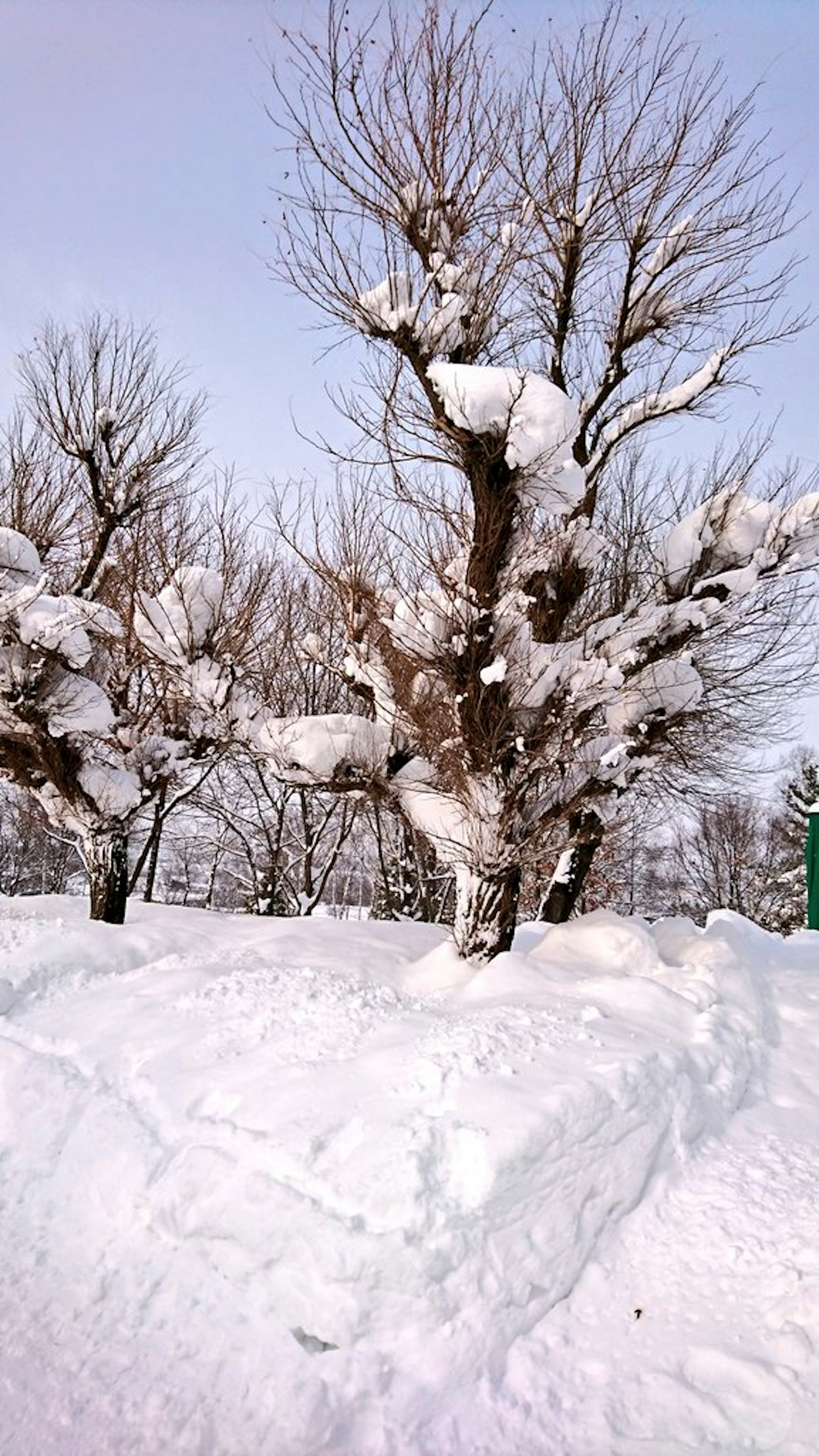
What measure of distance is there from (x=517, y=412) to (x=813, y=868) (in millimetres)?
13263

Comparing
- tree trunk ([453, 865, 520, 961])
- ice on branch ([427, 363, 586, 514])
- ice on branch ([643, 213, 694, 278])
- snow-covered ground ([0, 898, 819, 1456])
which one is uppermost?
ice on branch ([643, 213, 694, 278])

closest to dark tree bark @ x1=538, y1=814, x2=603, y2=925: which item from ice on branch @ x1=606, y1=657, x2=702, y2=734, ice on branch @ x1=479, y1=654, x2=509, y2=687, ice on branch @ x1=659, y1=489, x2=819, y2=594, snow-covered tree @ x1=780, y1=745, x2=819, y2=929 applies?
ice on branch @ x1=606, y1=657, x2=702, y2=734

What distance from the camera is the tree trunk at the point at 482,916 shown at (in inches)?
257

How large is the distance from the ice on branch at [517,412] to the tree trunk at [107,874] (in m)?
6.48

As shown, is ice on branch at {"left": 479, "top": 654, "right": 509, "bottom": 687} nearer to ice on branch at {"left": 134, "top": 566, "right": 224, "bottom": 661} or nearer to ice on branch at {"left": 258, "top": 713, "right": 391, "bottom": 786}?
ice on branch at {"left": 258, "top": 713, "right": 391, "bottom": 786}

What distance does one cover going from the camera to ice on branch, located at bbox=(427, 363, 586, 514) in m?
5.41

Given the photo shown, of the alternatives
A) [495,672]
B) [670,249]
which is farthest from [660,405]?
[495,672]

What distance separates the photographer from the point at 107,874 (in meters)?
9.31

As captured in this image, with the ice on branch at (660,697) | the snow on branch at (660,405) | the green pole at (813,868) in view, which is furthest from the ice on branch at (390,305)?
the green pole at (813,868)

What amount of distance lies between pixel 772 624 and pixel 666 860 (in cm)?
3092

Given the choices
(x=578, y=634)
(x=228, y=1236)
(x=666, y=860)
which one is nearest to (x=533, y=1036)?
(x=228, y=1236)

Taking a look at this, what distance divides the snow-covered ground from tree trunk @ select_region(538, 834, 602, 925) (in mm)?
4898

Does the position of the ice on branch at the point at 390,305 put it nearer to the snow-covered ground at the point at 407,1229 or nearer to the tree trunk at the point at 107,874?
the snow-covered ground at the point at 407,1229

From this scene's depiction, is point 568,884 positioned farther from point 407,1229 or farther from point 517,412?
point 407,1229
